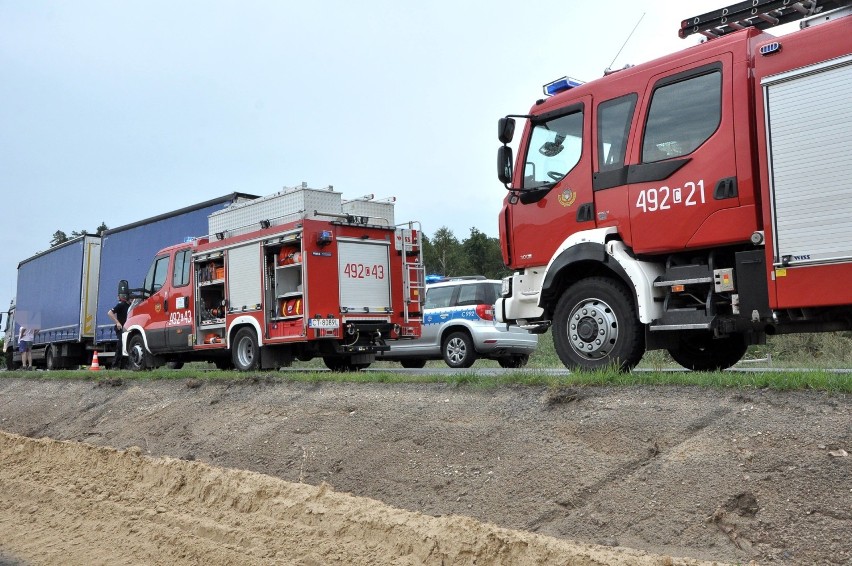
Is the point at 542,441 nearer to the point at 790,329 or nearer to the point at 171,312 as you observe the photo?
the point at 790,329

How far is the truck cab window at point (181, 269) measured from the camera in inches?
649

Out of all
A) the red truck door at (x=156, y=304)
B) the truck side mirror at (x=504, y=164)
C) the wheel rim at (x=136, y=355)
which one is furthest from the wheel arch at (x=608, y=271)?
the wheel rim at (x=136, y=355)

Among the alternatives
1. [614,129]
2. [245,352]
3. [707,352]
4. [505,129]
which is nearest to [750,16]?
[614,129]

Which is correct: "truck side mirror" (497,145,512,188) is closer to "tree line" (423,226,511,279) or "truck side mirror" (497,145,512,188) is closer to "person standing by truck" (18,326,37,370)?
"person standing by truck" (18,326,37,370)

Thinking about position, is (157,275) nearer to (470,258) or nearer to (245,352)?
(245,352)

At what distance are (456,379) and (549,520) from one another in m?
2.78

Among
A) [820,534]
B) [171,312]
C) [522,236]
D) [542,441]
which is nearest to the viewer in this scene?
[820,534]

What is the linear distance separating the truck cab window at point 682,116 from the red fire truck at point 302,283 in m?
7.15

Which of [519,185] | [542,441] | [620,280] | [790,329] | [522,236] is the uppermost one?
[519,185]

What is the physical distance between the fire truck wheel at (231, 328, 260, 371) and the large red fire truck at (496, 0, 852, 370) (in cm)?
679

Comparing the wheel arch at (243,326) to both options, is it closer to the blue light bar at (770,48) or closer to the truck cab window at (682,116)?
the truck cab window at (682,116)

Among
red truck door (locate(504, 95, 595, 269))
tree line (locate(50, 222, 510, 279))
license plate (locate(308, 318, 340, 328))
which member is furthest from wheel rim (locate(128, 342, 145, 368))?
tree line (locate(50, 222, 510, 279))

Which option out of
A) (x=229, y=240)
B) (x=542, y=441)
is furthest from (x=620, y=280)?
(x=229, y=240)

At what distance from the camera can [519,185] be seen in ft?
29.6
